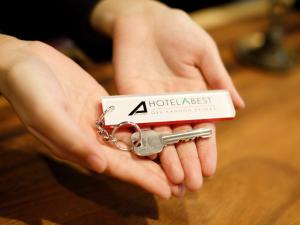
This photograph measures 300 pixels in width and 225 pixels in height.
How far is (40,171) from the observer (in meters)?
0.68

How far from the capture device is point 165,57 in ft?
2.53

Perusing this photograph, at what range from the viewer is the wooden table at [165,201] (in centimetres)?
61

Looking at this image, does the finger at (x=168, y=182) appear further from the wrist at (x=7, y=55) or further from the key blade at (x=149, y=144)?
the wrist at (x=7, y=55)

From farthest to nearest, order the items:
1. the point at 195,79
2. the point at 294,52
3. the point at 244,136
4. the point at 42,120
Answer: the point at 294,52 < the point at 244,136 < the point at 195,79 < the point at 42,120

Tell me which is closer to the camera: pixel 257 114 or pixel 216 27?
pixel 257 114

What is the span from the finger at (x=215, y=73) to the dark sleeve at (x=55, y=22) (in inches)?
14.3

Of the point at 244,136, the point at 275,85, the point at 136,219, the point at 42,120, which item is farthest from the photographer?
the point at 275,85

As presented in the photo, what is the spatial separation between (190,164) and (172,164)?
0.10 feet

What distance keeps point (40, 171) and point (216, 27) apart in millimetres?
938

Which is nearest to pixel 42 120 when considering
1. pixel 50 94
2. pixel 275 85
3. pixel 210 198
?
pixel 50 94

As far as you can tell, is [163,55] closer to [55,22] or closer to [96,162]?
[96,162]

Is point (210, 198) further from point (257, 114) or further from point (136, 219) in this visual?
point (257, 114)

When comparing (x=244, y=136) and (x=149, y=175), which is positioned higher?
(x=149, y=175)

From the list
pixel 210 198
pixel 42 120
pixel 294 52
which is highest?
pixel 42 120
